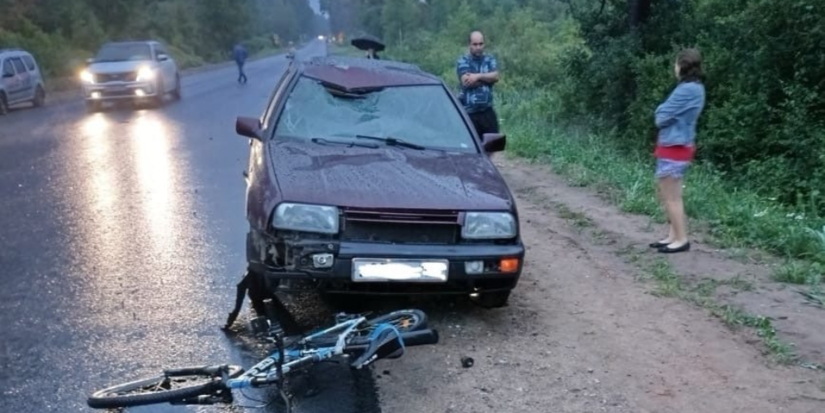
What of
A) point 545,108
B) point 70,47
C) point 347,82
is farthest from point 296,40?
point 347,82

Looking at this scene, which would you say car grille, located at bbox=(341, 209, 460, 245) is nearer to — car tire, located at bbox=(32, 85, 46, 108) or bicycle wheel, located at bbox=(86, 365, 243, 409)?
bicycle wheel, located at bbox=(86, 365, 243, 409)

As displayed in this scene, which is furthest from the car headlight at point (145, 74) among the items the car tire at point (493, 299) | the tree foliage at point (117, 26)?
the car tire at point (493, 299)

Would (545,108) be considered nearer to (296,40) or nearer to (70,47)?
(70,47)

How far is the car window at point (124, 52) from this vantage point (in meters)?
24.5

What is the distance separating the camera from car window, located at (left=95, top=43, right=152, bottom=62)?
24484mm

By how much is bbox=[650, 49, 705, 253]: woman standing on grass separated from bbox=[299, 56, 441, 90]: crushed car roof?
1.84 metres

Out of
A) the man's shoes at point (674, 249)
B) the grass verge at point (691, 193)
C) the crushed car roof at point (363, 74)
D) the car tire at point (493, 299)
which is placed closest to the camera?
the car tire at point (493, 299)

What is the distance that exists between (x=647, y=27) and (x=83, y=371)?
40.2 feet

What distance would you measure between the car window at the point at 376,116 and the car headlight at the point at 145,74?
17962mm

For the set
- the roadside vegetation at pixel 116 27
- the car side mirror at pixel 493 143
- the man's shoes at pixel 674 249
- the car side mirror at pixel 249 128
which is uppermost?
the car side mirror at pixel 249 128

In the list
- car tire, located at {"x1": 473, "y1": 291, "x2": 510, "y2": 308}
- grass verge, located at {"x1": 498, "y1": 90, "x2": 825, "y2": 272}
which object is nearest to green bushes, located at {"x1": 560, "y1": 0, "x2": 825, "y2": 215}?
grass verge, located at {"x1": 498, "y1": 90, "x2": 825, "y2": 272}

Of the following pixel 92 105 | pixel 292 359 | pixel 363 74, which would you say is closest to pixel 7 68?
pixel 92 105

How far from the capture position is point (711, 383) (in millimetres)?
4832

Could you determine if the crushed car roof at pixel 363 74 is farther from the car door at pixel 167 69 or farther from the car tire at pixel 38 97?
the car tire at pixel 38 97
